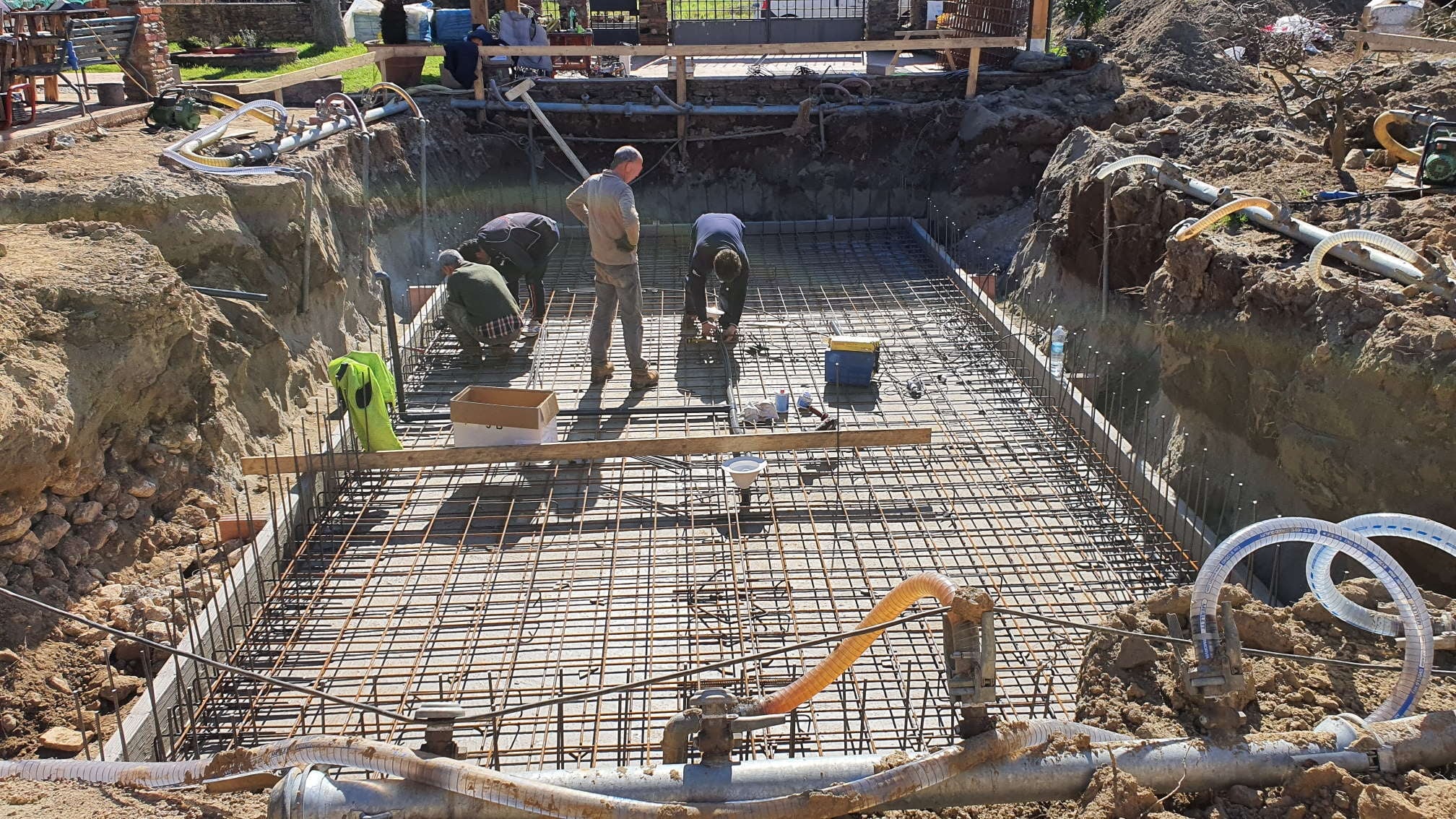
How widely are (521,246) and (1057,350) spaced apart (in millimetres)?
4154

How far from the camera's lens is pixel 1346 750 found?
3.00m

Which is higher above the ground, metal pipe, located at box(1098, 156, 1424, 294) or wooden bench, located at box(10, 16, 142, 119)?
wooden bench, located at box(10, 16, 142, 119)

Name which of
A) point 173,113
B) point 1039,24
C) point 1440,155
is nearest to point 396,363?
point 173,113

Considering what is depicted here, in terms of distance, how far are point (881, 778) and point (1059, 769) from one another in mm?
501

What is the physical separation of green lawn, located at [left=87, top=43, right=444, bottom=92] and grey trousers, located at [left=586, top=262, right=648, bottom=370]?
22.1 feet

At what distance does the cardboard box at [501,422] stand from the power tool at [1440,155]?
5238 millimetres

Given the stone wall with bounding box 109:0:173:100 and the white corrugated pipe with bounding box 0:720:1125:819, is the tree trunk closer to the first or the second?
the stone wall with bounding box 109:0:173:100

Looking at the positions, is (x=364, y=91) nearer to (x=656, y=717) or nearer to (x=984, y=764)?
(x=656, y=717)

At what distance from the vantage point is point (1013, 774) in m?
2.97

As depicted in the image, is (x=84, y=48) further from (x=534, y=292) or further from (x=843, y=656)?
(x=843, y=656)

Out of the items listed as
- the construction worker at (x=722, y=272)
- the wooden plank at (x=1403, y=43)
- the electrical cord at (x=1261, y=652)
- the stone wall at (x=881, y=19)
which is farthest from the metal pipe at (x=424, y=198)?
the stone wall at (x=881, y=19)

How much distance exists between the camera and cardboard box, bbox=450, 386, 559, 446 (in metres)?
6.41

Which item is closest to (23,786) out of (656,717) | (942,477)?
(656,717)

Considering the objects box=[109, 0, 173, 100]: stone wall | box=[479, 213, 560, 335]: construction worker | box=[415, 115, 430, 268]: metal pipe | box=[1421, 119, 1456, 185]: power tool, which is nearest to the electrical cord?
box=[1421, 119, 1456, 185]: power tool
